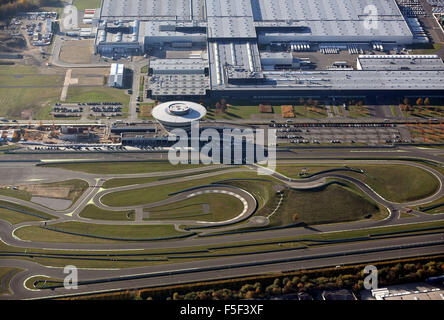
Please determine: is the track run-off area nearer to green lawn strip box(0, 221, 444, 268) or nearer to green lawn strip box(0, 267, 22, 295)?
green lawn strip box(0, 221, 444, 268)

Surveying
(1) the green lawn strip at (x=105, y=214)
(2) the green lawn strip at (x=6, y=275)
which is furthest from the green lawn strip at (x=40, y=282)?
(1) the green lawn strip at (x=105, y=214)

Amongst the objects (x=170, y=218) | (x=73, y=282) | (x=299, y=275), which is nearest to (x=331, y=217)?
(x=299, y=275)

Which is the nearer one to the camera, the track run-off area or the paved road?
the paved road

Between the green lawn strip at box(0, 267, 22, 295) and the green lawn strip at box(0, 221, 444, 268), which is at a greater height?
the green lawn strip at box(0, 221, 444, 268)

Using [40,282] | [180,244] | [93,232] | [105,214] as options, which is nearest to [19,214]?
[93,232]

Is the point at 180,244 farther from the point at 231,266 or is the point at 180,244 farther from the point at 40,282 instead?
the point at 40,282

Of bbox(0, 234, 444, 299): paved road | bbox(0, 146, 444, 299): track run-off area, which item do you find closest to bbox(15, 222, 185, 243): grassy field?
bbox(0, 146, 444, 299): track run-off area

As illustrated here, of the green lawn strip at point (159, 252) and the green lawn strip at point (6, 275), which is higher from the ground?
the green lawn strip at point (159, 252)

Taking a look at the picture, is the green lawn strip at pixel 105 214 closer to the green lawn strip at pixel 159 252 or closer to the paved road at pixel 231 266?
the green lawn strip at pixel 159 252
